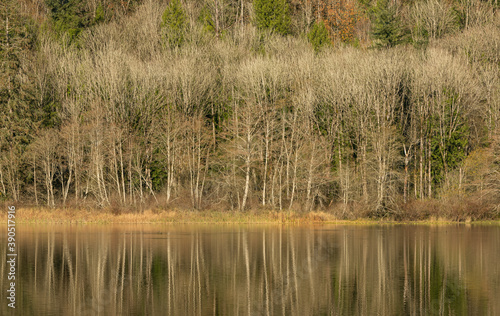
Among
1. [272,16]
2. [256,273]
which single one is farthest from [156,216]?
[272,16]

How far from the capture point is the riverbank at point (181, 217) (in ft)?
206

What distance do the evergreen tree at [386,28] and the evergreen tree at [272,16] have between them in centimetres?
1357

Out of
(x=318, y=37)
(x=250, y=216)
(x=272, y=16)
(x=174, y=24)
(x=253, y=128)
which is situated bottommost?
(x=250, y=216)

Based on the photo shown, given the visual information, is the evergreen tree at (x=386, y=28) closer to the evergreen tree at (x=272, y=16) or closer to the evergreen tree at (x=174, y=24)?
the evergreen tree at (x=272, y=16)

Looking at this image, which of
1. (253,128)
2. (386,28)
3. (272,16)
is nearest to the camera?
(253,128)

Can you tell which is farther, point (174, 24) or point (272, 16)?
point (272, 16)

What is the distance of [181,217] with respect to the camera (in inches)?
2512

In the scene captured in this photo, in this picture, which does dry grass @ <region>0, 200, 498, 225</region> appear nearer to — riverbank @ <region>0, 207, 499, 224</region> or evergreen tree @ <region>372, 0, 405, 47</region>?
riverbank @ <region>0, 207, 499, 224</region>

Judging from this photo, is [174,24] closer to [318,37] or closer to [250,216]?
[318,37]

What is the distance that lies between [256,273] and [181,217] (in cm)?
3054

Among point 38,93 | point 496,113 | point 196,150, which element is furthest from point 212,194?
point 496,113

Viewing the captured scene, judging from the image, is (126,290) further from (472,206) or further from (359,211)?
(472,206)

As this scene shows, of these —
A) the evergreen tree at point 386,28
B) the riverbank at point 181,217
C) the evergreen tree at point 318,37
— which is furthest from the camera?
the evergreen tree at point 318,37

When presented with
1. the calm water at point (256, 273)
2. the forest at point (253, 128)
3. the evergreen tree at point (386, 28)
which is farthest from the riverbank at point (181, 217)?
the evergreen tree at point (386, 28)
